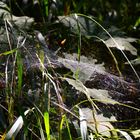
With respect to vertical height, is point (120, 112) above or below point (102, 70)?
below

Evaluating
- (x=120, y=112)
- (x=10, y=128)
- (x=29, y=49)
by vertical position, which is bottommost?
(x=120, y=112)

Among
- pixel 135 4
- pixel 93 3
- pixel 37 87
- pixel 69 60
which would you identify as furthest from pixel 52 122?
pixel 135 4

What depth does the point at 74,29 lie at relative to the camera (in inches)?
67.2

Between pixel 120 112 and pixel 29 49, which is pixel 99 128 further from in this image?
pixel 29 49

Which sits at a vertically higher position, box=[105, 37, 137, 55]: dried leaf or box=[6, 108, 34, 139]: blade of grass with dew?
box=[105, 37, 137, 55]: dried leaf

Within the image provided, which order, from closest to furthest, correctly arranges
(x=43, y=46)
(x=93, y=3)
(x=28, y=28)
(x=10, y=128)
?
(x=10, y=128)
(x=43, y=46)
(x=28, y=28)
(x=93, y=3)

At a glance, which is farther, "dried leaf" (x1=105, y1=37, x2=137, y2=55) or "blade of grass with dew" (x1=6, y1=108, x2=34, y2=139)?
"dried leaf" (x1=105, y1=37, x2=137, y2=55)

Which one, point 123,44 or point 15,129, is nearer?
point 15,129

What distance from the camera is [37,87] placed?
136cm

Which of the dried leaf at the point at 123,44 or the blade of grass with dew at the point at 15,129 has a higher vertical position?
the dried leaf at the point at 123,44

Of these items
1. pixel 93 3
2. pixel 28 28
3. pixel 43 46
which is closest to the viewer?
pixel 43 46

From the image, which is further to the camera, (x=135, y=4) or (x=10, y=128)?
(x=135, y=4)

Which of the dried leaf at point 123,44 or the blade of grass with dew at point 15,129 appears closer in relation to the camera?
the blade of grass with dew at point 15,129

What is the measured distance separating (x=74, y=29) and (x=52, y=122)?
52 centimetres
